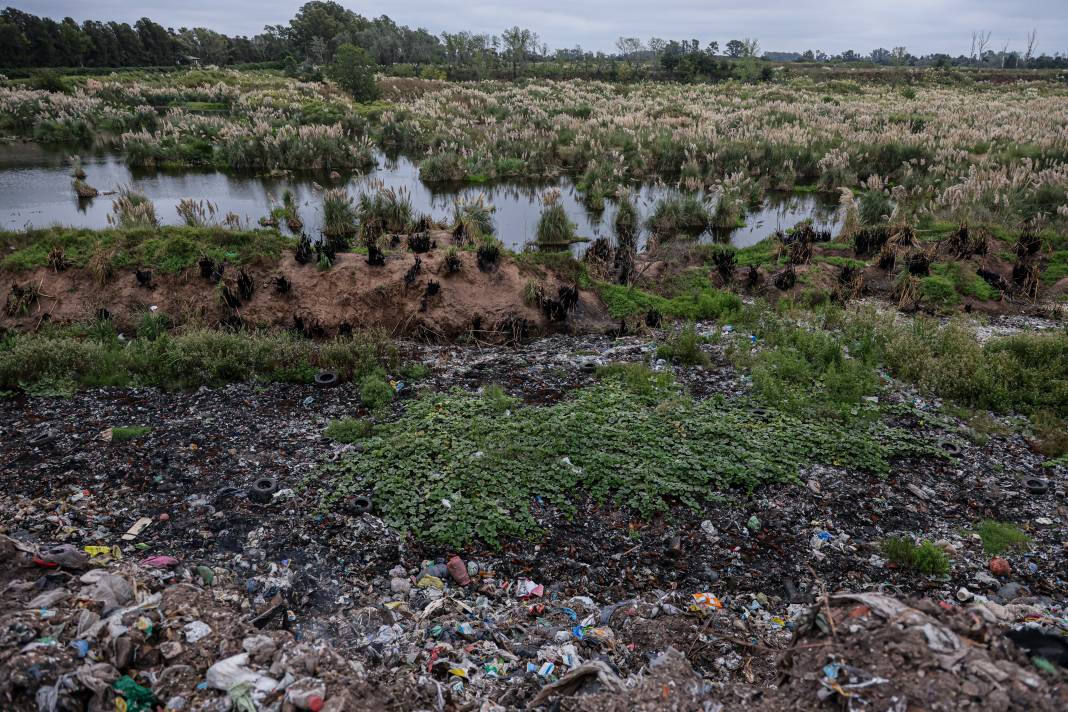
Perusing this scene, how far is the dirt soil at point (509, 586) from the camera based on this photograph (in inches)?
132

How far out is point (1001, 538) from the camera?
5.12 m

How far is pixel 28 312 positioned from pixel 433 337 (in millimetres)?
6221

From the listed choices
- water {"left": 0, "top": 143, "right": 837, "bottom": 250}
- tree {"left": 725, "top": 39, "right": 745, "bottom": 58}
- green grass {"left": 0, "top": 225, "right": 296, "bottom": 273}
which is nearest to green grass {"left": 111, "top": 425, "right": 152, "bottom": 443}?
green grass {"left": 0, "top": 225, "right": 296, "bottom": 273}

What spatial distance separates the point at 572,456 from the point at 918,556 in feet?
9.78

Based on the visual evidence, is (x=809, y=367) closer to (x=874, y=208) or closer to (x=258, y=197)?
(x=874, y=208)

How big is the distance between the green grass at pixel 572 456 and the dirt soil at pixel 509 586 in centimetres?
20

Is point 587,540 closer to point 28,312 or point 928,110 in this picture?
point 28,312

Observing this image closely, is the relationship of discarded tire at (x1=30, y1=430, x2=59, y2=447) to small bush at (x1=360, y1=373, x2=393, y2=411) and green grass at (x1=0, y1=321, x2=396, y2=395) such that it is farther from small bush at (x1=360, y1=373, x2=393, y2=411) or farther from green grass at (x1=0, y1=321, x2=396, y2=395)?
small bush at (x1=360, y1=373, x2=393, y2=411)

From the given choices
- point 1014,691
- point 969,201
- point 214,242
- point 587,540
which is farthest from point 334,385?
point 969,201

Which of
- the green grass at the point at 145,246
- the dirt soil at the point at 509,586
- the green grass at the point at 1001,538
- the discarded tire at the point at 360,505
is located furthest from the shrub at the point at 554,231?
the green grass at the point at 1001,538

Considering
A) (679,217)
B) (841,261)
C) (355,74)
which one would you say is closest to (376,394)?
(841,261)

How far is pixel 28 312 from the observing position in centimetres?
945

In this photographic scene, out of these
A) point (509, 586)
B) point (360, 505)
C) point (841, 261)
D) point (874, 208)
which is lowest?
point (509, 586)

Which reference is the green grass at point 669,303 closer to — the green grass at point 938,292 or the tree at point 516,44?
the green grass at point 938,292
